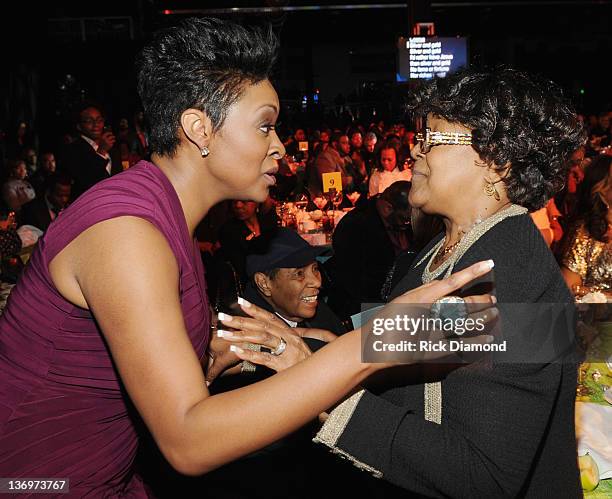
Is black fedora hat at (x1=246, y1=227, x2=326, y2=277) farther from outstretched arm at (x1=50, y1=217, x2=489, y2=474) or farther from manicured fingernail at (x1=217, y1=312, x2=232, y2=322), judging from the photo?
outstretched arm at (x1=50, y1=217, x2=489, y2=474)

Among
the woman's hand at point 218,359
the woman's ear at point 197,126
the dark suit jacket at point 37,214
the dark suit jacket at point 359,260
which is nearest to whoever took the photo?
the woman's ear at point 197,126

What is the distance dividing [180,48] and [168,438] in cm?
87

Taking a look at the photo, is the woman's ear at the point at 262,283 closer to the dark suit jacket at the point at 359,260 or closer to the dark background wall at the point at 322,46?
the dark suit jacket at the point at 359,260

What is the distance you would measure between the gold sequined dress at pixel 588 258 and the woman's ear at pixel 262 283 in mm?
1906

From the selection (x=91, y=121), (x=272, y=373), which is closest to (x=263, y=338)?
(x=272, y=373)

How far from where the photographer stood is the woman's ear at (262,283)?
3.58 m

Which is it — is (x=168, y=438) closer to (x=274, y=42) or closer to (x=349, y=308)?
(x=274, y=42)

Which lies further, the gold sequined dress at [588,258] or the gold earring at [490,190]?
the gold sequined dress at [588,258]

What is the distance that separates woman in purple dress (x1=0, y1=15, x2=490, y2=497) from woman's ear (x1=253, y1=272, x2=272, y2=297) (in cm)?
200

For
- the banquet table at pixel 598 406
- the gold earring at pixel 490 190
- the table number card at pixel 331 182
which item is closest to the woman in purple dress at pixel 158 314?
the gold earring at pixel 490 190

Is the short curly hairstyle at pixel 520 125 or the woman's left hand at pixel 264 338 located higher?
the short curly hairstyle at pixel 520 125

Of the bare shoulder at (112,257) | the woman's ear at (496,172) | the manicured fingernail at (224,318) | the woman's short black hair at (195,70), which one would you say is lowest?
the manicured fingernail at (224,318)

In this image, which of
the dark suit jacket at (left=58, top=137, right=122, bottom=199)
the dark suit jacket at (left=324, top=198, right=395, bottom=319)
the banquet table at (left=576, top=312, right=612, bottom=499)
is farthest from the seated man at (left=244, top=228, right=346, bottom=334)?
the dark suit jacket at (left=58, top=137, right=122, bottom=199)

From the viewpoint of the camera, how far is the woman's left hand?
128 centimetres
